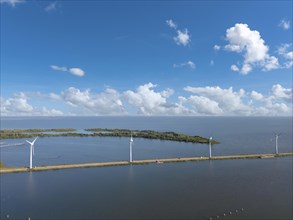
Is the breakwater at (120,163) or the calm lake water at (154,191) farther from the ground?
the breakwater at (120,163)

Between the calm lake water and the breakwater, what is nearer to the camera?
the calm lake water

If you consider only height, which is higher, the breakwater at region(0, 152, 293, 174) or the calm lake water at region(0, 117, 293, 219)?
the breakwater at region(0, 152, 293, 174)

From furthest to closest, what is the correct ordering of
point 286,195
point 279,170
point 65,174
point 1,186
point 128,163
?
1. point 128,163
2. point 279,170
3. point 65,174
4. point 1,186
5. point 286,195

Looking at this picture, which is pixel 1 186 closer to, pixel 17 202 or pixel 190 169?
pixel 17 202

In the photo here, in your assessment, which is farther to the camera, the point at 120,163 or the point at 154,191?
the point at 120,163

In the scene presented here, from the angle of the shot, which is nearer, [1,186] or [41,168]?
[1,186]

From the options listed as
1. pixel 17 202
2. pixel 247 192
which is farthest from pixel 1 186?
pixel 247 192

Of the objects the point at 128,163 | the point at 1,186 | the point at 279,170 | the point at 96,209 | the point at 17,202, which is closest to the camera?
the point at 96,209

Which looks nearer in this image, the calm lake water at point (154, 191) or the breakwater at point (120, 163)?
the calm lake water at point (154, 191)

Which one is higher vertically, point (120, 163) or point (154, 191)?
point (120, 163)

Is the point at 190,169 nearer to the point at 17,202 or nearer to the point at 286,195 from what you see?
the point at 286,195
